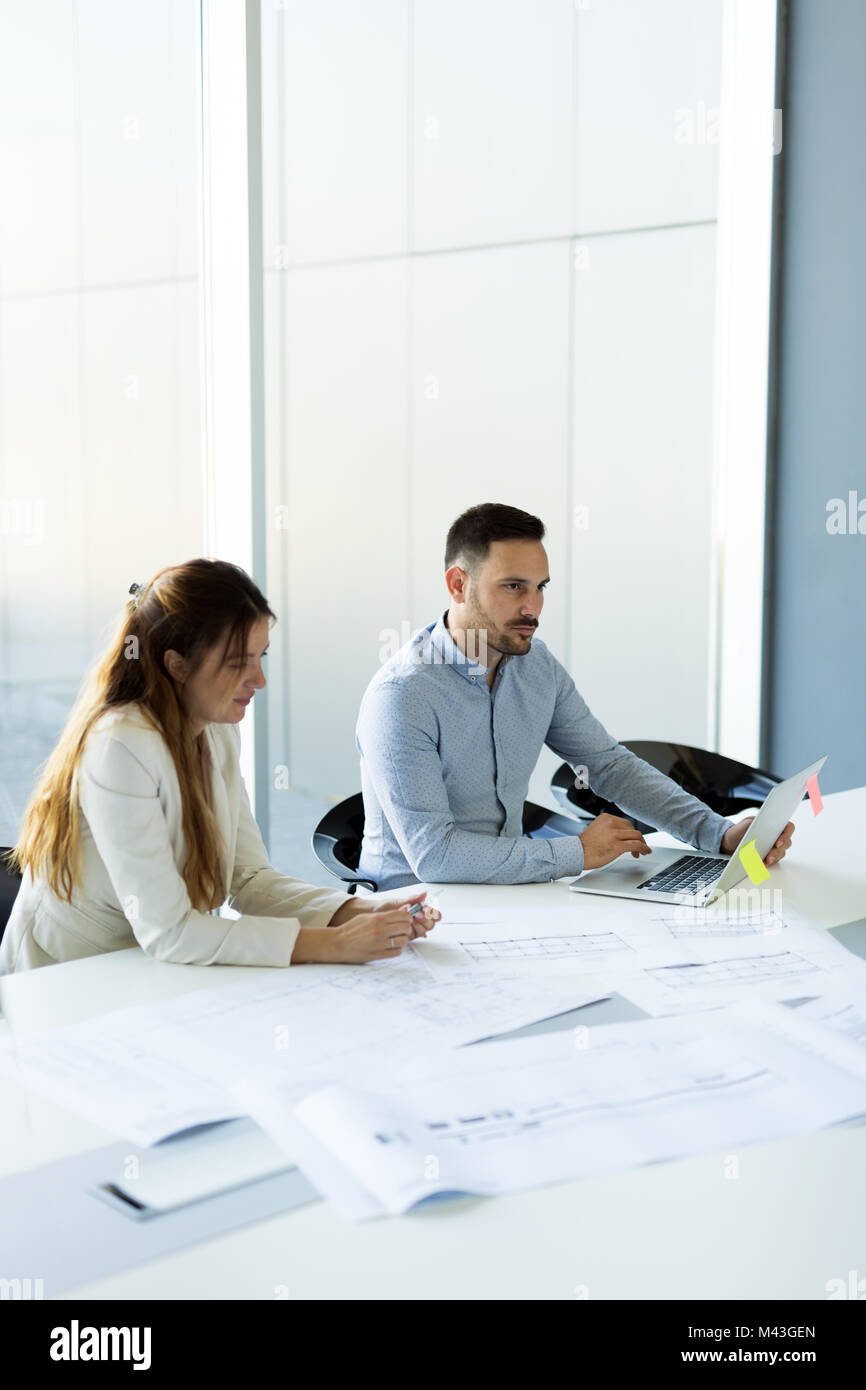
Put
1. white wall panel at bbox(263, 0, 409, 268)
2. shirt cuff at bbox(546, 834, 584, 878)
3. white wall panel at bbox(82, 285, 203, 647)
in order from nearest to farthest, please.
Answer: shirt cuff at bbox(546, 834, 584, 878)
white wall panel at bbox(82, 285, 203, 647)
white wall panel at bbox(263, 0, 409, 268)

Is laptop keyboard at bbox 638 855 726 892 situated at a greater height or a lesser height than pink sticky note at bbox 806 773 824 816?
lesser

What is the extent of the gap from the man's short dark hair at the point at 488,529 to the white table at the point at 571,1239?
1.54 m

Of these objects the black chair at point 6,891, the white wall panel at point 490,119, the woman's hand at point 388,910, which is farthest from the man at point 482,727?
the white wall panel at point 490,119

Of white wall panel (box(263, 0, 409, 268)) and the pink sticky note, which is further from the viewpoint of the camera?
white wall panel (box(263, 0, 409, 268))

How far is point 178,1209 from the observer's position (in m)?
1.13

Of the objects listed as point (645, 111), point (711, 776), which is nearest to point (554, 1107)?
point (711, 776)

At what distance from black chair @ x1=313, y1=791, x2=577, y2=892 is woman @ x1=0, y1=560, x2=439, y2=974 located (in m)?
0.53

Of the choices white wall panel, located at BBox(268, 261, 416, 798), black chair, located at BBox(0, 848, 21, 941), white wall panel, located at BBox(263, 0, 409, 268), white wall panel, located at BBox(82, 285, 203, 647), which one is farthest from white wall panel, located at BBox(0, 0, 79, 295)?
black chair, located at BBox(0, 848, 21, 941)

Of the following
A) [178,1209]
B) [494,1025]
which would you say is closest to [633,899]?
[494,1025]

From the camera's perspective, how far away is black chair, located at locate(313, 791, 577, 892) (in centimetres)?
255

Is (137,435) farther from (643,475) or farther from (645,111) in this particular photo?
(645,111)

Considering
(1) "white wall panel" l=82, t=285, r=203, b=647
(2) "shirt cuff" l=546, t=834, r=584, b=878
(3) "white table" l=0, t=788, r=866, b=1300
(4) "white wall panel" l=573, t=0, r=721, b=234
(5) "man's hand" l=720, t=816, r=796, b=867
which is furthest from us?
(4) "white wall panel" l=573, t=0, r=721, b=234

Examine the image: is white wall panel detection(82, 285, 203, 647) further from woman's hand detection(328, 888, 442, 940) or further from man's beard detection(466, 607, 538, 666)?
woman's hand detection(328, 888, 442, 940)

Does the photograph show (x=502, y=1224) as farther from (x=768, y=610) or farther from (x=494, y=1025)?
(x=768, y=610)
